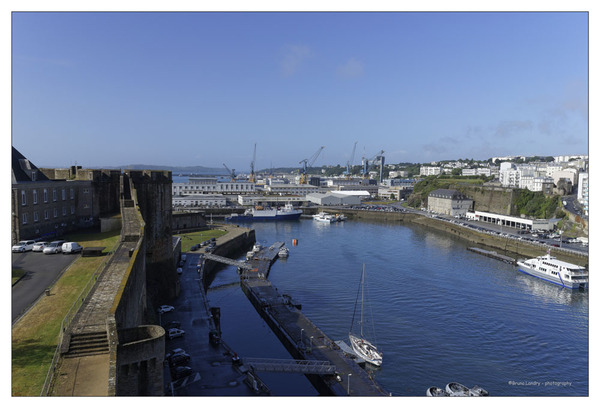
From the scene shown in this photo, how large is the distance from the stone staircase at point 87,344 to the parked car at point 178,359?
5.07 meters

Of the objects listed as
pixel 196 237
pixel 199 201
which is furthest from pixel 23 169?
pixel 199 201

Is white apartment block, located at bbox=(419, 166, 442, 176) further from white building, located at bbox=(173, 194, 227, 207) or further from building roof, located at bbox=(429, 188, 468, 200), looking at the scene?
white building, located at bbox=(173, 194, 227, 207)

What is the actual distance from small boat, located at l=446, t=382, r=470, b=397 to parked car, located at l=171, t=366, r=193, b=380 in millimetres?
7057

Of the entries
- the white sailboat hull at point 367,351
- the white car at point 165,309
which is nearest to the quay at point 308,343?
the white sailboat hull at point 367,351

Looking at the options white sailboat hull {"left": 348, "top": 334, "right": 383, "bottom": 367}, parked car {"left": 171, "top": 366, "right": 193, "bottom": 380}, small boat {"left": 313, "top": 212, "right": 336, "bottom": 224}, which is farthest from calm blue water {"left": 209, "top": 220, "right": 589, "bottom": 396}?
small boat {"left": 313, "top": 212, "right": 336, "bottom": 224}

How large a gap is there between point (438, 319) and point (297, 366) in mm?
7610

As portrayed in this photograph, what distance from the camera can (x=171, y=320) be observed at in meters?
14.7

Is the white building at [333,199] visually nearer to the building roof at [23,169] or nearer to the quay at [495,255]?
the quay at [495,255]

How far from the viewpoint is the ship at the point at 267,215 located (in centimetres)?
5230

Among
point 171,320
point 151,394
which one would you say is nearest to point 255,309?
point 171,320

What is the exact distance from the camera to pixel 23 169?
49.1 feet

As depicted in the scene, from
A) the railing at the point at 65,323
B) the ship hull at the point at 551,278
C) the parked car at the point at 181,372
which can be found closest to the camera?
the railing at the point at 65,323

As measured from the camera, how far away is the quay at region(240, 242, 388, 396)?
452 inches

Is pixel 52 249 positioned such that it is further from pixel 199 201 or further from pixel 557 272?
pixel 199 201
